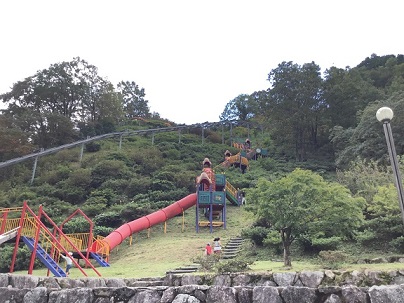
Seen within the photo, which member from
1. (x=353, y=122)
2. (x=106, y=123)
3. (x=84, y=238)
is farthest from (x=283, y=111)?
(x=84, y=238)

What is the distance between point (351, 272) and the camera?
7.40 metres

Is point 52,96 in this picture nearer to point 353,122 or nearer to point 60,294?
point 353,122

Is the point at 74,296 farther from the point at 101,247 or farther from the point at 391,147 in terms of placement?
the point at 101,247

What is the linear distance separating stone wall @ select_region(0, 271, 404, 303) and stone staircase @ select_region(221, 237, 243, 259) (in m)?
7.19

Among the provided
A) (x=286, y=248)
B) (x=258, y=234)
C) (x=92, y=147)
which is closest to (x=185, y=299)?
(x=286, y=248)

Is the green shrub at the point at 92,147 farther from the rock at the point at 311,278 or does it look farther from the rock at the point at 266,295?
the rock at the point at 266,295

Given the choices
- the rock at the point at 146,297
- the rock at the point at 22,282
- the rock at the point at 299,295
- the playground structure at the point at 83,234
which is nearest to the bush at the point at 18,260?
the playground structure at the point at 83,234

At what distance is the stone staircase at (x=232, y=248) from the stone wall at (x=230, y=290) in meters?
7.19

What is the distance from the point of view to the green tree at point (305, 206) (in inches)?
482

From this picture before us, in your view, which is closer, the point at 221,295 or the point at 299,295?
the point at 299,295

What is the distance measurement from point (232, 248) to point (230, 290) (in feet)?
36.1

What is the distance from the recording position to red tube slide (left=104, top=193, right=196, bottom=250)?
18594 mm

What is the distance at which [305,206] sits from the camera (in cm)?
1252

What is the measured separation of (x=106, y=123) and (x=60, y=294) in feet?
151
